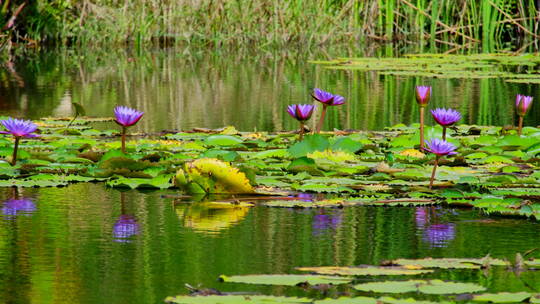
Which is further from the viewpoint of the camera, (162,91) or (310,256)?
(162,91)

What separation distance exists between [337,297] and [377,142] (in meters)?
2.98

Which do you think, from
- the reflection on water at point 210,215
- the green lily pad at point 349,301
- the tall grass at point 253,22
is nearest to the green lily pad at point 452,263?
the green lily pad at point 349,301

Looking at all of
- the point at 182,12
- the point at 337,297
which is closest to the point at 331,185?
the point at 337,297

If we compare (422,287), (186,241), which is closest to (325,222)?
(186,241)

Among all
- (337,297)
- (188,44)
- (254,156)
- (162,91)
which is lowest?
(337,297)

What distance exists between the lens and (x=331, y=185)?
4.09 meters

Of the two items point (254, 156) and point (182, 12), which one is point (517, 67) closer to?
point (182, 12)

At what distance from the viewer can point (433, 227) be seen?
3436 mm

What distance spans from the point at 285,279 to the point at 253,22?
1307cm

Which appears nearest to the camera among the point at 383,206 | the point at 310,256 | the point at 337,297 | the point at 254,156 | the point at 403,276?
the point at 337,297

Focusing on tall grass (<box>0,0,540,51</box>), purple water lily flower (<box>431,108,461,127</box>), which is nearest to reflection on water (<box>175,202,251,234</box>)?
purple water lily flower (<box>431,108,461,127</box>)

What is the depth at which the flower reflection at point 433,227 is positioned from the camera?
127 inches

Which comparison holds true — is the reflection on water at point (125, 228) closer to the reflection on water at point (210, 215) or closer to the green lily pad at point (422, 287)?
the reflection on water at point (210, 215)

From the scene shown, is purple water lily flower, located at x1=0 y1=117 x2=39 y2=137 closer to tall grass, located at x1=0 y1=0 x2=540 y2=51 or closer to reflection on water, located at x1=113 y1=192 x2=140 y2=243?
reflection on water, located at x1=113 y1=192 x2=140 y2=243
